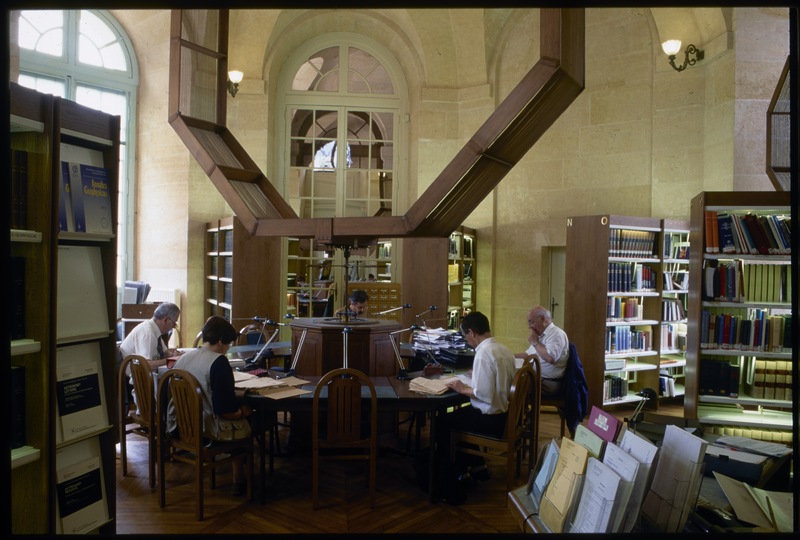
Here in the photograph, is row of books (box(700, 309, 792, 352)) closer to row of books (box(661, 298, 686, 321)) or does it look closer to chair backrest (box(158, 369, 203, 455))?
row of books (box(661, 298, 686, 321))

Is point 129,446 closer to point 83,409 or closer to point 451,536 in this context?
point 83,409

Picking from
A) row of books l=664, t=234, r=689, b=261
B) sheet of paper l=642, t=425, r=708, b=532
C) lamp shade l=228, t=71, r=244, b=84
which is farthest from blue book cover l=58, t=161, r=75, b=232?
row of books l=664, t=234, r=689, b=261

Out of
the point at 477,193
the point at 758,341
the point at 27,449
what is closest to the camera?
the point at 27,449

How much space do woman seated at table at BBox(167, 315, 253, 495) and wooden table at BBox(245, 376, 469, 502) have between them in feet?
0.49

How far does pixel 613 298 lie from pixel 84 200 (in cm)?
545

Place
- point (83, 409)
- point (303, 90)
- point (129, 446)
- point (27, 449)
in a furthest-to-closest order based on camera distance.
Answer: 1. point (303, 90)
2. point (129, 446)
3. point (83, 409)
4. point (27, 449)

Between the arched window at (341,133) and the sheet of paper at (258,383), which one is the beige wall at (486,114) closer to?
the arched window at (341,133)

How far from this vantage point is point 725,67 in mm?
6648

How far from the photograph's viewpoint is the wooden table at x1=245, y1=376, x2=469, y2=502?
3611 millimetres

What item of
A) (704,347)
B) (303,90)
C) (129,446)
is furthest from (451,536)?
(303,90)

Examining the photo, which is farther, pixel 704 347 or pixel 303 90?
pixel 303 90

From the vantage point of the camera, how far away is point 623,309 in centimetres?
644

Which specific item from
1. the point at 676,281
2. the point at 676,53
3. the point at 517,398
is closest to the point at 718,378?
the point at 517,398

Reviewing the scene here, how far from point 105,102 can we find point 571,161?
21.3 ft
